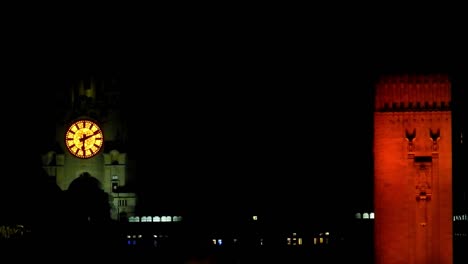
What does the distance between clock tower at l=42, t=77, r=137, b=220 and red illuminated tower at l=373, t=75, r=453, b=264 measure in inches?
1289

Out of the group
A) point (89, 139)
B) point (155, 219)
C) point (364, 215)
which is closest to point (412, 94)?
point (89, 139)

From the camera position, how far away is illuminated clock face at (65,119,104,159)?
2657 inches

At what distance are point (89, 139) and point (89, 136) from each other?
235 millimetres

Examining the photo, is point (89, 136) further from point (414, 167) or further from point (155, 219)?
point (414, 167)

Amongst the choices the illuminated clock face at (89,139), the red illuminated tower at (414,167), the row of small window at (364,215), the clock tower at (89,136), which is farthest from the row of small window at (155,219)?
the red illuminated tower at (414,167)

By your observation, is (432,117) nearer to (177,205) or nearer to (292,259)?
(292,259)

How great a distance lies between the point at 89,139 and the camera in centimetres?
6812

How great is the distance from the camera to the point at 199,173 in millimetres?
71812

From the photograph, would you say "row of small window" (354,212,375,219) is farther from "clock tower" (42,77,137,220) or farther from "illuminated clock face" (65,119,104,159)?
"illuminated clock face" (65,119,104,159)

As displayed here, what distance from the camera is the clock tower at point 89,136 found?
221 ft

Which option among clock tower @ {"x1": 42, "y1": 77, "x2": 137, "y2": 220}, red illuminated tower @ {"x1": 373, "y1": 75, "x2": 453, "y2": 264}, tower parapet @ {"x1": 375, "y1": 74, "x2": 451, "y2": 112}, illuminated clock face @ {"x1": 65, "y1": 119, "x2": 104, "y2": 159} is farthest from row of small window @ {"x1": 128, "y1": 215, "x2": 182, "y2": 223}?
tower parapet @ {"x1": 375, "y1": 74, "x2": 451, "y2": 112}

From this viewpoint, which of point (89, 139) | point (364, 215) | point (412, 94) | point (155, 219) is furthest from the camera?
point (364, 215)

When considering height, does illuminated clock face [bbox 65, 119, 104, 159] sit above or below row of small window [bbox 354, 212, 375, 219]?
above

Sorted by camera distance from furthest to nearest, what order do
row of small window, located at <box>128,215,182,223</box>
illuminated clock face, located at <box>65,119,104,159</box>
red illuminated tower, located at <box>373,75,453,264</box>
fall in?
row of small window, located at <box>128,215,182,223</box>, illuminated clock face, located at <box>65,119,104,159</box>, red illuminated tower, located at <box>373,75,453,264</box>
